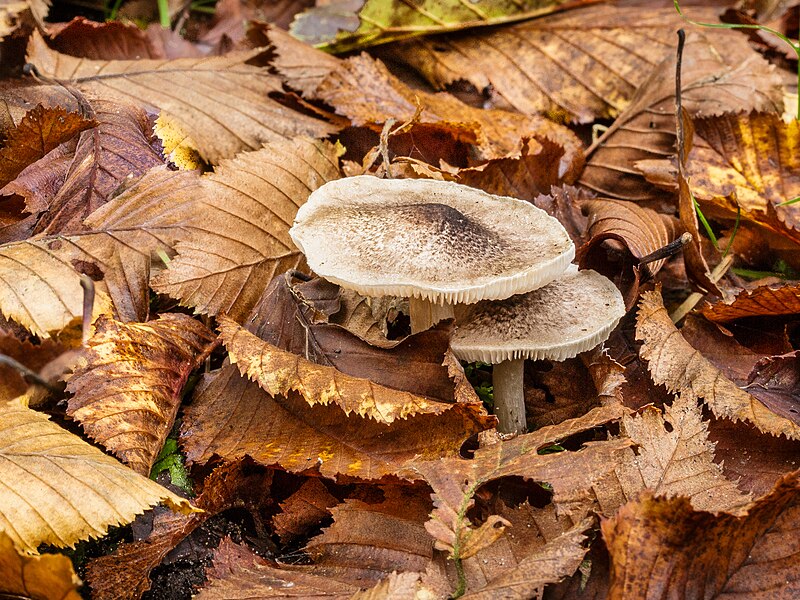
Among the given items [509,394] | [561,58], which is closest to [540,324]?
[509,394]

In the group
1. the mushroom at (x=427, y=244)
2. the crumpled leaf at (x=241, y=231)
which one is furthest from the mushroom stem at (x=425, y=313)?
the crumpled leaf at (x=241, y=231)

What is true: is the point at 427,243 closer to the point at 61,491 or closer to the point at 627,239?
the point at 627,239

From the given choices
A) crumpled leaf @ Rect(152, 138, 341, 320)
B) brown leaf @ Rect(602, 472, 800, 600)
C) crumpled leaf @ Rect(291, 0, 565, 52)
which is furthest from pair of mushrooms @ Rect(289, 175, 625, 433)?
crumpled leaf @ Rect(291, 0, 565, 52)

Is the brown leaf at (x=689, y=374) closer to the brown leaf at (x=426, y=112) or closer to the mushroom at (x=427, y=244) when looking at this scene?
the mushroom at (x=427, y=244)

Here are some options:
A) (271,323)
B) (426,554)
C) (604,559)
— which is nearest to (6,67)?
(271,323)

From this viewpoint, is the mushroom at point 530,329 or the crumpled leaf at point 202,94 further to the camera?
the crumpled leaf at point 202,94

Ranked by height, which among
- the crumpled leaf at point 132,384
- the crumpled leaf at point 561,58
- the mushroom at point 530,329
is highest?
the crumpled leaf at point 561,58

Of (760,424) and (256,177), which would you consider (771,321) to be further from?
(256,177)

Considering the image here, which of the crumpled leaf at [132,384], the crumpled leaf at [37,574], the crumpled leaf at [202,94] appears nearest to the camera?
the crumpled leaf at [37,574]
